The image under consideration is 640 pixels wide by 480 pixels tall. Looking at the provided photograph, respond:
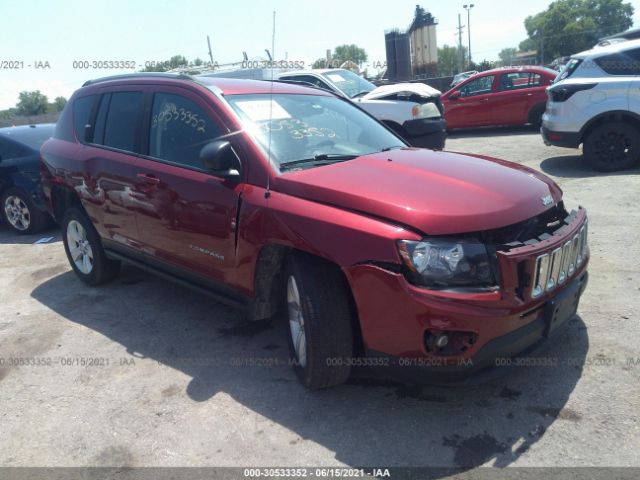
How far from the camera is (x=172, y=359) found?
3.76 meters

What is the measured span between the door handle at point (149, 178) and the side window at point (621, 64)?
7.15 metres

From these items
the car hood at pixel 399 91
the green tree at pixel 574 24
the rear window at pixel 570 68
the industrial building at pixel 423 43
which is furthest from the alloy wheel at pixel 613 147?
the green tree at pixel 574 24

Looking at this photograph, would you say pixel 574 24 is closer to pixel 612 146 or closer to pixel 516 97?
pixel 516 97

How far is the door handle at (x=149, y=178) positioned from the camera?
3.91m

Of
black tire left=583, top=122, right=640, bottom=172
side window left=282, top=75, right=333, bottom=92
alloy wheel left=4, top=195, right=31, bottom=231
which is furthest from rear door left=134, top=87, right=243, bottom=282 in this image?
black tire left=583, top=122, right=640, bottom=172

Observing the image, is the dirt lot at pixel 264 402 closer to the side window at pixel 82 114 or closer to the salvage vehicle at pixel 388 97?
the side window at pixel 82 114

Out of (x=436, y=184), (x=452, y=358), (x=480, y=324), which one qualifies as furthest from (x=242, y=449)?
(x=436, y=184)

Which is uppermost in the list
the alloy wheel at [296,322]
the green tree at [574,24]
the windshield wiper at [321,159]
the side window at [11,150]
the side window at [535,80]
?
the green tree at [574,24]

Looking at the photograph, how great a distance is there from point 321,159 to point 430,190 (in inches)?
33.5

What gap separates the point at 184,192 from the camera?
367cm

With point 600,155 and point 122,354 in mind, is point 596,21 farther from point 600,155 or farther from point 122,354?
point 122,354

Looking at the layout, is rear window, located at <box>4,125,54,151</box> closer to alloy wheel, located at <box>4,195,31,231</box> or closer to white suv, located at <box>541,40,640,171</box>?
alloy wheel, located at <box>4,195,31,231</box>

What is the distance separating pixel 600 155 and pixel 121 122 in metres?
6.86

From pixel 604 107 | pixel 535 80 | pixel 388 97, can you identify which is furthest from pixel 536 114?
pixel 604 107
